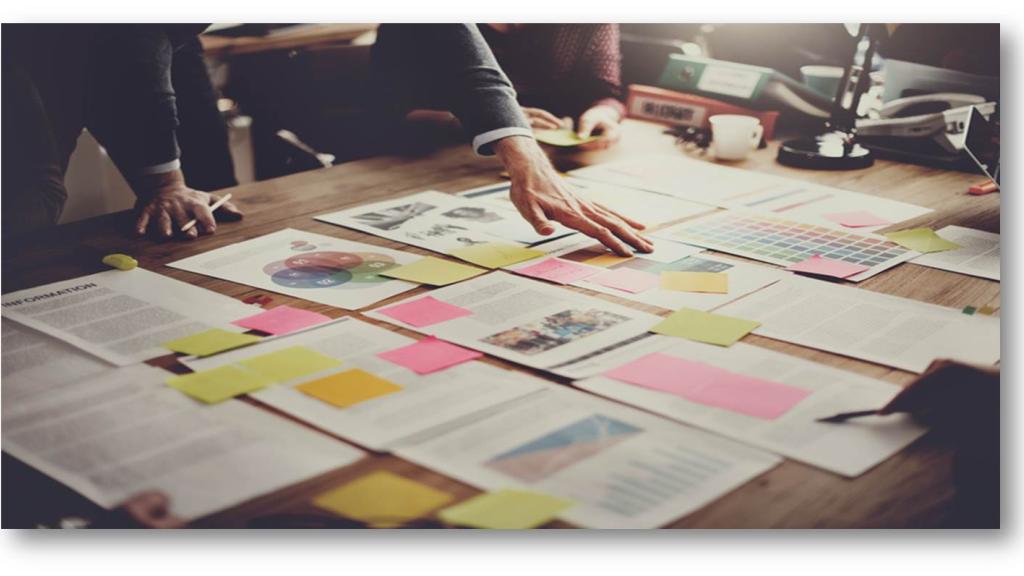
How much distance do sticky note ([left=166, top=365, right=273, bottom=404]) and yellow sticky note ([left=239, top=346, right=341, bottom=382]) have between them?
0.05 feet

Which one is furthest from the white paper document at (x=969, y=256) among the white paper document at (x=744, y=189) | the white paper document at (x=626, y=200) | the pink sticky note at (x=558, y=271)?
the pink sticky note at (x=558, y=271)

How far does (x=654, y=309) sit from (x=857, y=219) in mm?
601

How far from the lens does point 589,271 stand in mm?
1581

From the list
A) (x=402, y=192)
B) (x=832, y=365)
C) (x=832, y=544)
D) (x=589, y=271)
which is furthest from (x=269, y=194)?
(x=832, y=544)

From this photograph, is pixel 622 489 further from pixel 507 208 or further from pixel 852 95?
pixel 852 95

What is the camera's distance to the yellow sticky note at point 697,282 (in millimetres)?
1507

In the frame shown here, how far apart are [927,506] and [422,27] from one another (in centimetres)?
136

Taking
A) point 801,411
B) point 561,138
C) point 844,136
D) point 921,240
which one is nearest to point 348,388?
point 801,411

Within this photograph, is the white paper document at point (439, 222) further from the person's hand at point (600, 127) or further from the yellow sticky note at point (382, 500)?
the yellow sticky note at point (382, 500)

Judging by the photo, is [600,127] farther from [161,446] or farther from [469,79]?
[161,446]

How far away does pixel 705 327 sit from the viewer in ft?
4.47

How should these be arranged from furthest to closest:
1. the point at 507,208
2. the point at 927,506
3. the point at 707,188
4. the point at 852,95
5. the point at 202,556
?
the point at 852,95 → the point at 707,188 → the point at 507,208 → the point at 202,556 → the point at 927,506

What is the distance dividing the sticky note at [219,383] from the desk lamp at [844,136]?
4.55 feet

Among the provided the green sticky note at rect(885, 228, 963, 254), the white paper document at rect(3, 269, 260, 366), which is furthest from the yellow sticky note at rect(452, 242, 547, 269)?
the green sticky note at rect(885, 228, 963, 254)
